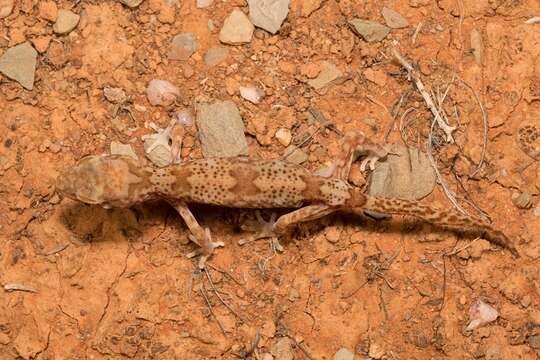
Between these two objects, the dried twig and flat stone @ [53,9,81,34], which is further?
flat stone @ [53,9,81,34]

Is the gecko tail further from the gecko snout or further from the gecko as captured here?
the gecko snout

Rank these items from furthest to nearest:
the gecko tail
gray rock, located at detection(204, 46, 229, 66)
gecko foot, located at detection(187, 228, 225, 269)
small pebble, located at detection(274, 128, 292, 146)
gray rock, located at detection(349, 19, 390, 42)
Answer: gray rock, located at detection(349, 19, 390, 42)
gray rock, located at detection(204, 46, 229, 66)
small pebble, located at detection(274, 128, 292, 146)
gecko foot, located at detection(187, 228, 225, 269)
the gecko tail

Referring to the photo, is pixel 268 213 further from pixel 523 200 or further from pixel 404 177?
pixel 523 200

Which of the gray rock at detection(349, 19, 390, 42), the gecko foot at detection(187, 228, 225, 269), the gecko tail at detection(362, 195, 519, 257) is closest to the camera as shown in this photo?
the gecko tail at detection(362, 195, 519, 257)

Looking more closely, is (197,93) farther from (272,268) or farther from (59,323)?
(59,323)

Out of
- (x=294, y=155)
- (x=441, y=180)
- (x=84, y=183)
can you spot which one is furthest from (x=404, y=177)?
(x=84, y=183)

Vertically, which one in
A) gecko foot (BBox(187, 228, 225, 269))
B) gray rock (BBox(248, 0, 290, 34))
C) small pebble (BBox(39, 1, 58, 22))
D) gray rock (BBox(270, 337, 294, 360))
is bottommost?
gray rock (BBox(270, 337, 294, 360))

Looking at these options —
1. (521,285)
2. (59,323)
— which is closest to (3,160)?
(59,323)

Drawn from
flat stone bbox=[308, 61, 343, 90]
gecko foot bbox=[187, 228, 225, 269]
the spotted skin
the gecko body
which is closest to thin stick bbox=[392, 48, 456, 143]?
Result: flat stone bbox=[308, 61, 343, 90]
